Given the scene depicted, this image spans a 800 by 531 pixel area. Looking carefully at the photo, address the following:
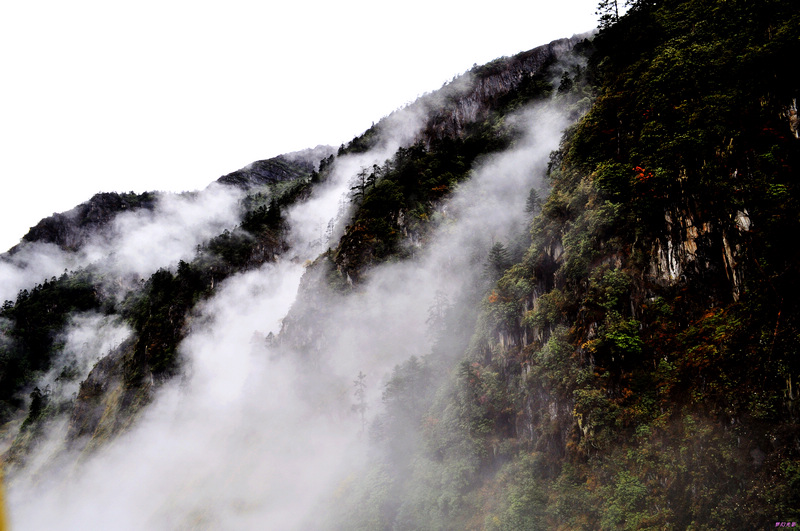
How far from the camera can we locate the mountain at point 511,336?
1852 cm

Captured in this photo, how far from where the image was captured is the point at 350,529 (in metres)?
35.1

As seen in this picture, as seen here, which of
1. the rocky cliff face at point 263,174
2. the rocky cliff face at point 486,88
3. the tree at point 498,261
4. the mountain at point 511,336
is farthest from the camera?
the rocky cliff face at point 263,174

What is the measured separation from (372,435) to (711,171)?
3920cm

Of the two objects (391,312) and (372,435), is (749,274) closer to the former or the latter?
(372,435)

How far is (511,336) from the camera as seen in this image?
34.7 meters

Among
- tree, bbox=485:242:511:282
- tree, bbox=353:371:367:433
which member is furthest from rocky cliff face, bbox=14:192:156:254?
tree, bbox=485:242:511:282

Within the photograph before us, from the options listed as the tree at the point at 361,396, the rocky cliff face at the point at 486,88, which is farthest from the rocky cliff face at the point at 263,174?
the tree at the point at 361,396

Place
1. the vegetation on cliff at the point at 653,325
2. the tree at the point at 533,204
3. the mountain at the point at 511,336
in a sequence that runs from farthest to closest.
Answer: the tree at the point at 533,204 < the mountain at the point at 511,336 < the vegetation on cliff at the point at 653,325

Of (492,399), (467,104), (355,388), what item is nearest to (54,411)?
(355,388)

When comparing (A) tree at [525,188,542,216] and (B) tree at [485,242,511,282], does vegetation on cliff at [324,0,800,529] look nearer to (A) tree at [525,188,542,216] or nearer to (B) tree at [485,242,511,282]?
(B) tree at [485,242,511,282]

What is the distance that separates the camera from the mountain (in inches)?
729

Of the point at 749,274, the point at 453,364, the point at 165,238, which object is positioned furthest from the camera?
the point at 165,238

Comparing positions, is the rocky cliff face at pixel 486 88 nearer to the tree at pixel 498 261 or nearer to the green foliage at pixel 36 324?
the tree at pixel 498 261

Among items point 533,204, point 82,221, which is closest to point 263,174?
point 82,221
